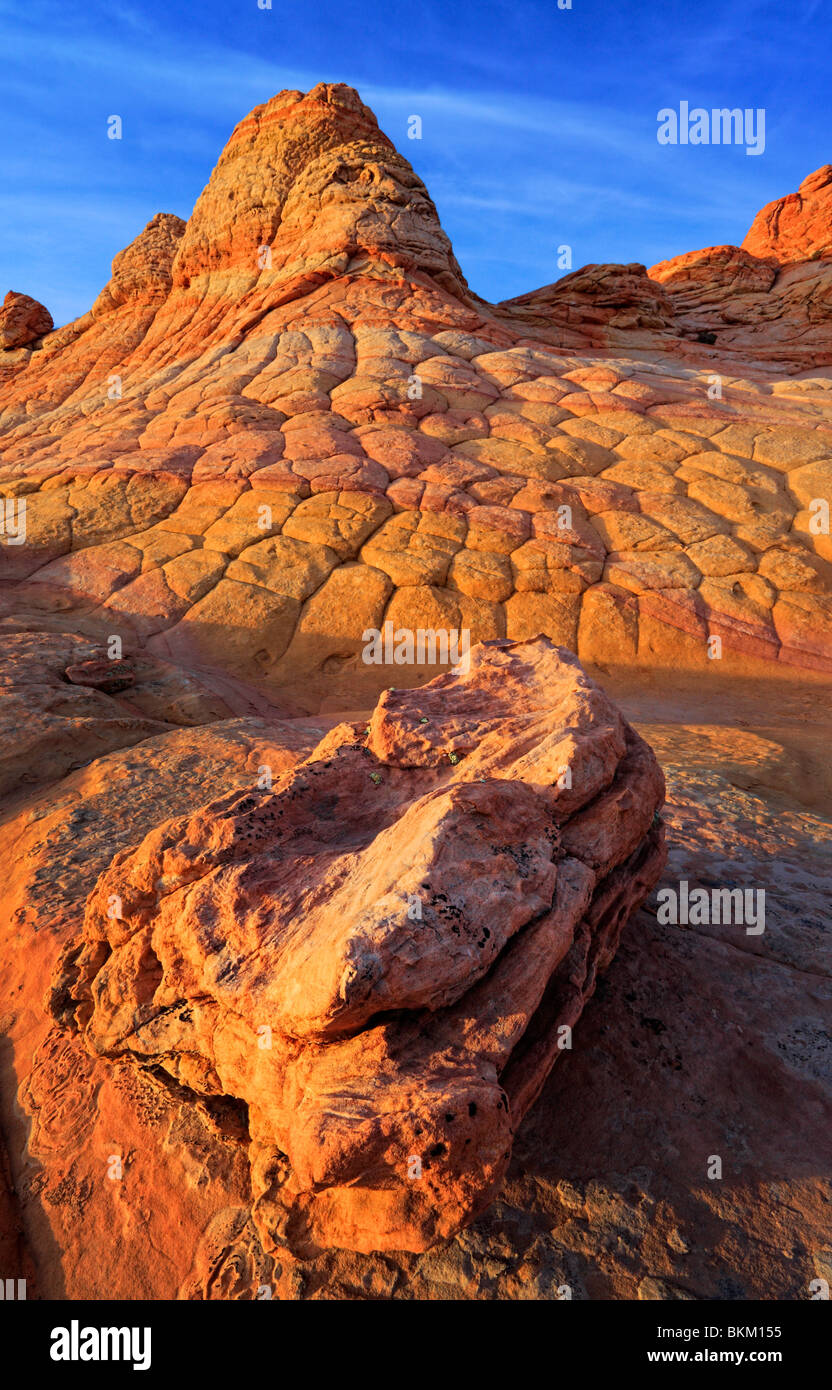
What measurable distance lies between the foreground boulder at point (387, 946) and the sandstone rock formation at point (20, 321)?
2847cm

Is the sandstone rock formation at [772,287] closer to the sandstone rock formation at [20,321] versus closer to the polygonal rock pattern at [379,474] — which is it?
the polygonal rock pattern at [379,474]

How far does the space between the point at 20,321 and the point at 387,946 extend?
3027cm

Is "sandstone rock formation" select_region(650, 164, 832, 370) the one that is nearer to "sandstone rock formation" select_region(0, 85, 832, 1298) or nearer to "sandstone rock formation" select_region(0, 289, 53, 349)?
"sandstone rock formation" select_region(0, 85, 832, 1298)

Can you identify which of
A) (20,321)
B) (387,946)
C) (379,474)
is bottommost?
(387,946)

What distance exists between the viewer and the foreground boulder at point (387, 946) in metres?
1.89

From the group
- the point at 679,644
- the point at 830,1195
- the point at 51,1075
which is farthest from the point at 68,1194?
the point at 679,644

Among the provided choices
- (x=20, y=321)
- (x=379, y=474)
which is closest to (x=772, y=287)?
(x=379, y=474)

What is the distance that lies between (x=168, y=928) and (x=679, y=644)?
8.19 metres

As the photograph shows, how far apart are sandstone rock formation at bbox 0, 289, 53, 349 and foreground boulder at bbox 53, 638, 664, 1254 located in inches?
1121

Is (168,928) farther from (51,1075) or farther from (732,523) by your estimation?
(732,523)

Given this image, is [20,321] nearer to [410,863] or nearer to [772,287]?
[772,287]

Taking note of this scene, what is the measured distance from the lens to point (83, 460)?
12.0m

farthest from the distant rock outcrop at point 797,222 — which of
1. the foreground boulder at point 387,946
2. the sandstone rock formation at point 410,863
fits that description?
the foreground boulder at point 387,946

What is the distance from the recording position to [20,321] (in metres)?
25.2
